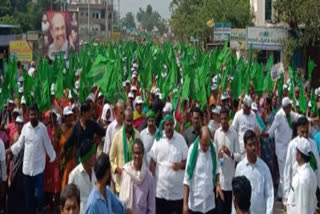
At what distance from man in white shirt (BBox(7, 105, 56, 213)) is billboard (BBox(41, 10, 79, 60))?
1306 centimetres

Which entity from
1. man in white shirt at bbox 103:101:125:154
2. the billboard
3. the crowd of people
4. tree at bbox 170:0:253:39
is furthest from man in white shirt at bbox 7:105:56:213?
tree at bbox 170:0:253:39

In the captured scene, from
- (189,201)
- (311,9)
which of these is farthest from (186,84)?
(311,9)

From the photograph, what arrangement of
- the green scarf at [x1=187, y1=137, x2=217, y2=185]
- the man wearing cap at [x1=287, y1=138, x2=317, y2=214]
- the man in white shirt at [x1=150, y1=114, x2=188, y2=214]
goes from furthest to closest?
the man in white shirt at [x1=150, y1=114, x2=188, y2=214], the green scarf at [x1=187, y1=137, x2=217, y2=185], the man wearing cap at [x1=287, y1=138, x2=317, y2=214]

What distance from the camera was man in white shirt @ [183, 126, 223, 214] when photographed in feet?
21.3

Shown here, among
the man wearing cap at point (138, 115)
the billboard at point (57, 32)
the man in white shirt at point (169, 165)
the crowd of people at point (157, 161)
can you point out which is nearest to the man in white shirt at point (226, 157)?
Answer: the crowd of people at point (157, 161)

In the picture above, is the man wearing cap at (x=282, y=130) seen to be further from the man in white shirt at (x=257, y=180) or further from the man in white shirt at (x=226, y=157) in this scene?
the man in white shirt at (x=257, y=180)

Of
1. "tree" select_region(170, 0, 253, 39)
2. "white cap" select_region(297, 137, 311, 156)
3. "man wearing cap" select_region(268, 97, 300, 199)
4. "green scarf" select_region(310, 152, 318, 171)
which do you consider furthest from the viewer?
"tree" select_region(170, 0, 253, 39)

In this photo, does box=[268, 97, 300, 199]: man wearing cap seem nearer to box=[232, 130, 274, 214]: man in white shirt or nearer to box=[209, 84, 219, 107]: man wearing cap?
box=[209, 84, 219, 107]: man wearing cap

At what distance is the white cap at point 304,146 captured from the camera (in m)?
6.12

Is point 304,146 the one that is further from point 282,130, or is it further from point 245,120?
point 282,130

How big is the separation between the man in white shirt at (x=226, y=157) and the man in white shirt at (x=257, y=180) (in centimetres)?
177

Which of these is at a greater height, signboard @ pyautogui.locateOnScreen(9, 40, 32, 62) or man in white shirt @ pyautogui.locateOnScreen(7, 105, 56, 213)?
signboard @ pyautogui.locateOnScreen(9, 40, 32, 62)

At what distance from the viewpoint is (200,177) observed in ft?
21.3

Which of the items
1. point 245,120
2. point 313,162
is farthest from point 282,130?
point 313,162
